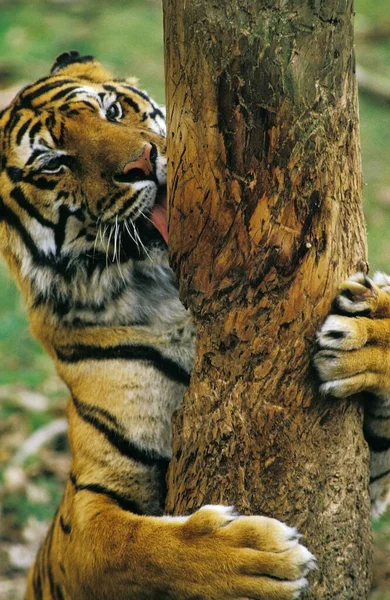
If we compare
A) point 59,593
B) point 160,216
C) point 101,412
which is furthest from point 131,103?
point 59,593

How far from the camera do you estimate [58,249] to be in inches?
104

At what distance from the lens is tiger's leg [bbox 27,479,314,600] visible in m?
1.96

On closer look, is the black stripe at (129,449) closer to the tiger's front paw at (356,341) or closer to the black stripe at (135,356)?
the black stripe at (135,356)

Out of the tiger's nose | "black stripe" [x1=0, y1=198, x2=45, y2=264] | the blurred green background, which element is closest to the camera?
the tiger's nose

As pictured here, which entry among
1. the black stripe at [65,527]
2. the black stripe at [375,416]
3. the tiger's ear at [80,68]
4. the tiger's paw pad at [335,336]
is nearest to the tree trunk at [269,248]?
the tiger's paw pad at [335,336]

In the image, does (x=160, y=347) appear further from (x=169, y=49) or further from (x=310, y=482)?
(x=169, y=49)

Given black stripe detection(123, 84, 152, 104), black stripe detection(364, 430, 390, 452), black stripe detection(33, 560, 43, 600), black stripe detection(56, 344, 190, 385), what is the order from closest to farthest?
black stripe detection(364, 430, 390, 452) → black stripe detection(56, 344, 190, 385) → black stripe detection(123, 84, 152, 104) → black stripe detection(33, 560, 43, 600)

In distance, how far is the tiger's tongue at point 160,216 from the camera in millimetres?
2422

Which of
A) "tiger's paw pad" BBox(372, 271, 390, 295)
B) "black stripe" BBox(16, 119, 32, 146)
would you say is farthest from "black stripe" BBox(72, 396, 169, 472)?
"black stripe" BBox(16, 119, 32, 146)

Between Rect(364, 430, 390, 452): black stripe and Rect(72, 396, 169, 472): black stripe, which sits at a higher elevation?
Rect(364, 430, 390, 452): black stripe

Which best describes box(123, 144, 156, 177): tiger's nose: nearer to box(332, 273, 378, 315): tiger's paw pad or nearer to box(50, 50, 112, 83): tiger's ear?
box(50, 50, 112, 83): tiger's ear

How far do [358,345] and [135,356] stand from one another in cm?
77

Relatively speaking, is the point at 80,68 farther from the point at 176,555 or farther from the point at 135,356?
the point at 176,555

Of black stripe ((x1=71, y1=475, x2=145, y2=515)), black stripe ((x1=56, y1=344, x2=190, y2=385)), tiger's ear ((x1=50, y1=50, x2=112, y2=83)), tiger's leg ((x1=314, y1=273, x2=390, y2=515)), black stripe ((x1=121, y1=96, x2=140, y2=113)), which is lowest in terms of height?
black stripe ((x1=71, y1=475, x2=145, y2=515))
